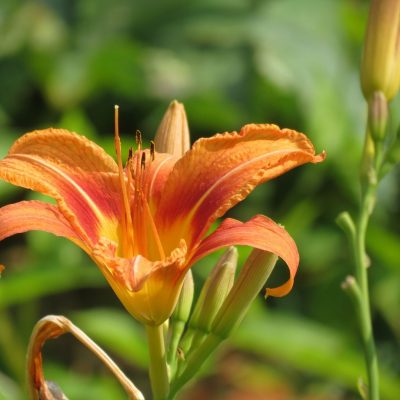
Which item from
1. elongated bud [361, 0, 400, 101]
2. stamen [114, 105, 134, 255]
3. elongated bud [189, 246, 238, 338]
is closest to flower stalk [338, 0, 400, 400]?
elongated bud [361, 0, 400, 101]

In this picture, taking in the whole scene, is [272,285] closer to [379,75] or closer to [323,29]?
[323,29]

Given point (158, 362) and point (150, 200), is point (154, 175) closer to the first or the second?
point (150, 200)

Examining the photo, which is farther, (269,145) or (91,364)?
(91,364)

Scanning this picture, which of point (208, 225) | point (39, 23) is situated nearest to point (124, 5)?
point (39, 23)

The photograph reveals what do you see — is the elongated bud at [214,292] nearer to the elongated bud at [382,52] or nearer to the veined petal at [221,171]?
the veined petal at [221,171]

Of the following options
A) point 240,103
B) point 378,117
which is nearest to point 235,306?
point 378,117

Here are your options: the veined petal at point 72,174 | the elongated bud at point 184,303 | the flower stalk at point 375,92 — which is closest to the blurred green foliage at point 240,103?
the flower stalk at point 375,92

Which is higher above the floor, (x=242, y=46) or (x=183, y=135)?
(x=183, y=135)
